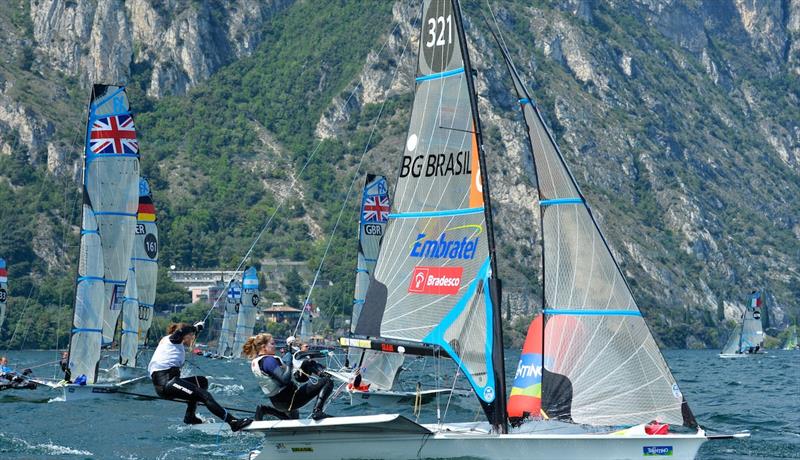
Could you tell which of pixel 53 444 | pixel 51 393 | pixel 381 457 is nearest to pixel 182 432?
pixel 53 444

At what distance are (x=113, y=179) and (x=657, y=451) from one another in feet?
109

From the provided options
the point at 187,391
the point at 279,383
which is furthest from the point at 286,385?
the point at 187,391

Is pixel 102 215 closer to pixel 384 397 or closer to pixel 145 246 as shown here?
pixel 145 246

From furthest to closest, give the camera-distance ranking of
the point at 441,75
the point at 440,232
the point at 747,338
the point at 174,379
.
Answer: the point at 747,338, the point at 441,75, the point at 440,232, the point at 174,379

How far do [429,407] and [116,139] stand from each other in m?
17.8

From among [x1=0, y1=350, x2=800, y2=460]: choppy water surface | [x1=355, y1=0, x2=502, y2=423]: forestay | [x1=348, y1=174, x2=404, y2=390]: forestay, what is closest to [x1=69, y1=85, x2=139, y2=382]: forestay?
[x1=0, y1=350, x2=800, y2=460]: choppy water surface

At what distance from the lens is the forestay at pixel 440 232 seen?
24547mm

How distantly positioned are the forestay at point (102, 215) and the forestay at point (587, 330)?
82.4ft

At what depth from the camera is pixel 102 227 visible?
5209cm

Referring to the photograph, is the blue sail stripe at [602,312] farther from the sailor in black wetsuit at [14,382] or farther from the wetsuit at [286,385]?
the sailor in black wetsuit at [14,382]

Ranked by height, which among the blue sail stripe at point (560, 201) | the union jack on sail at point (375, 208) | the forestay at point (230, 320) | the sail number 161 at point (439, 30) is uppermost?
the sail number 161 at point (439, 30)

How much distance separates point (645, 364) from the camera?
24.6 metres

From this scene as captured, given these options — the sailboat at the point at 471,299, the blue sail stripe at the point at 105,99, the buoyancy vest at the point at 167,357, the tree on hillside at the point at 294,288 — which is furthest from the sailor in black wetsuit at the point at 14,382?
the tree on hillside at the point at 294,288

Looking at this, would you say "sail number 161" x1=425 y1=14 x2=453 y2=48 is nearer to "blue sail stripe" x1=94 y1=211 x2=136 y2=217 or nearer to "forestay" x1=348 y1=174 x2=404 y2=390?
"forestay" x1=348 y1=174 x2=404 y2=390
